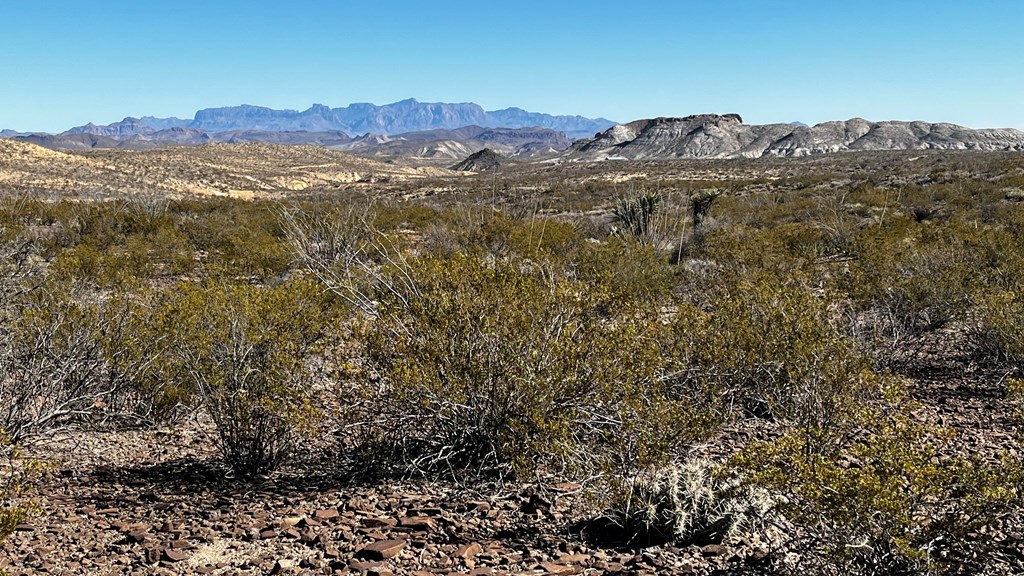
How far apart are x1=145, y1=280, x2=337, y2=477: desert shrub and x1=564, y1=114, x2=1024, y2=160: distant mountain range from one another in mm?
106744

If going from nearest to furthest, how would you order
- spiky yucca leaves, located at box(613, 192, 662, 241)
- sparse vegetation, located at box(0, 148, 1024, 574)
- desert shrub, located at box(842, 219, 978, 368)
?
sparse vegetation, located at box(0, 148, 1024, 574) < desert shrub, located at box(842, 219, 978, 368) < spiky yucca leaves, located at box(613, 192, 662, 241)

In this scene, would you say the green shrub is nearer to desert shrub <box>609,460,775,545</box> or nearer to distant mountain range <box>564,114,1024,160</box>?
desert shrub <box>609,460,775,545</box>

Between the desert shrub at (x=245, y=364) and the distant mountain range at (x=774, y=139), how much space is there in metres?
107

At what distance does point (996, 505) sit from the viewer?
3.19 metres

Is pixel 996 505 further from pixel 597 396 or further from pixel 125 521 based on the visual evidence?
pixel 125 521

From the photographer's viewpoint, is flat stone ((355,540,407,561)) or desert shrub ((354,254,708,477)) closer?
flat stone ((355,540,407,561))

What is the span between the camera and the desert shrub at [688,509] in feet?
13.1

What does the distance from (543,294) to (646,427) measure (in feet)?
4.45

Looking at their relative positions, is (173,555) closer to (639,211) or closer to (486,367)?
(486,367)

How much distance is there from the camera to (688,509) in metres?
4.07

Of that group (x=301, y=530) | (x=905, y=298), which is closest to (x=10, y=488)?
(x=301, y=530)

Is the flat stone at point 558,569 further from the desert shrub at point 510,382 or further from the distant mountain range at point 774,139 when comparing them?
the distant mountain range at point 774,139

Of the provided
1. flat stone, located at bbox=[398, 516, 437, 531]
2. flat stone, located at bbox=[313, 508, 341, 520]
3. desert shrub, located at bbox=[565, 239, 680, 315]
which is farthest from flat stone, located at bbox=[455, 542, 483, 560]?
desert shrub, located at bbox=[565, 239, 680, 315]

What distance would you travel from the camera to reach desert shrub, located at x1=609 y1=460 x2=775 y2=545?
13.1 ft
